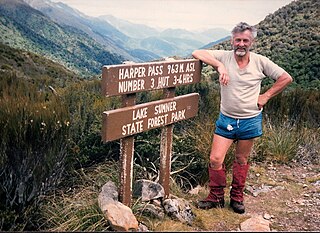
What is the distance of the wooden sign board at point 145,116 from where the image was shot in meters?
3.41

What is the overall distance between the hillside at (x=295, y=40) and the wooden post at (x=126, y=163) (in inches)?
691

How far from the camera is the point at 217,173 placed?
13.8ft

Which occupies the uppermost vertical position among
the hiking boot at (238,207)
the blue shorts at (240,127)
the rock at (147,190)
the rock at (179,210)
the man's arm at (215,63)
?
the man's arm at (215,63)

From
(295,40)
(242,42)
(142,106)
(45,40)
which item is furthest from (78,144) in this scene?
(45,40)

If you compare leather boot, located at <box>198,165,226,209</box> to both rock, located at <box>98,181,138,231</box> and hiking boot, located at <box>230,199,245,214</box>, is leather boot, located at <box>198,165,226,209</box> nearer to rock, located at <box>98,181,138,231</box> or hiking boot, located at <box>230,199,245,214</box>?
hiking boot, located at <box>230,199,245,214</box>

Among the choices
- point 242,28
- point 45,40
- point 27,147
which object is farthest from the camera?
point 45,40

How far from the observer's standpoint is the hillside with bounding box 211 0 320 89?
2328 cm

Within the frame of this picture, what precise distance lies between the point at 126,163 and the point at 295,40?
2773 centimetres

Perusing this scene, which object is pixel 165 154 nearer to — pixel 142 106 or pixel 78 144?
pixel 142 106

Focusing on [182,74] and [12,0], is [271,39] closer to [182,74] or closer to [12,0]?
[182,74]

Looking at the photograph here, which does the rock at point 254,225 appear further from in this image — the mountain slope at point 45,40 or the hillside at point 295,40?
the mountain slope at point 45,40

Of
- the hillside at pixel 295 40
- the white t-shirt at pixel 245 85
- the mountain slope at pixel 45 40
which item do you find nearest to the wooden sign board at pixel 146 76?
the white t-shirt at pixel 245 85

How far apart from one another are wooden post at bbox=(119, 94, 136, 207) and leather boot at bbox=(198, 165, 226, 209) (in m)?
0.89

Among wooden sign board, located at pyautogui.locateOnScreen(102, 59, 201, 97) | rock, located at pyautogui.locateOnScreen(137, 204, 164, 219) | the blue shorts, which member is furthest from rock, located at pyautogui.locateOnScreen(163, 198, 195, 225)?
wooden sign board, located at pyautogui.locateOnScreen(102, 59, 201, 97)
